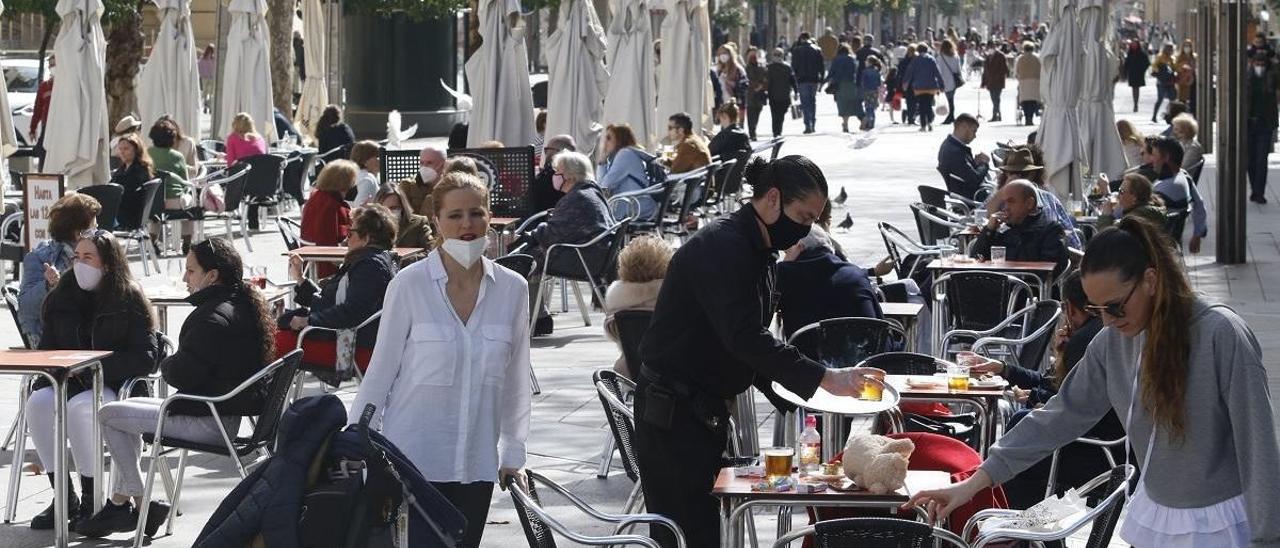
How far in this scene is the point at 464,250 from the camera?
5.59 m

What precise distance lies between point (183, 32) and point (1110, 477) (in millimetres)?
16504

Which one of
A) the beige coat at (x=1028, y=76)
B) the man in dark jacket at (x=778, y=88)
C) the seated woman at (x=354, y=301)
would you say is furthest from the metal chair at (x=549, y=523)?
the beige coat at (x=1028, y=76)

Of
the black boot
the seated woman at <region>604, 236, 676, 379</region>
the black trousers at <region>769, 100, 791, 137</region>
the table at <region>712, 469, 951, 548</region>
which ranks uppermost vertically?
the black trousers at <region>769, 100, 791, 137</region>

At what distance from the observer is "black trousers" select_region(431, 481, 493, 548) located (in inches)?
220

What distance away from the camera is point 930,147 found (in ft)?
103

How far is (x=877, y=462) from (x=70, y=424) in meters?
4.00

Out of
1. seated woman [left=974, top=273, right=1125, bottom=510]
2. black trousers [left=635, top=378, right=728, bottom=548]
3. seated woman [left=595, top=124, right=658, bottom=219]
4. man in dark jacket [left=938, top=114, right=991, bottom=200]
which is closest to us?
black trousers [left=635, top=378, right=728, bottom=548]

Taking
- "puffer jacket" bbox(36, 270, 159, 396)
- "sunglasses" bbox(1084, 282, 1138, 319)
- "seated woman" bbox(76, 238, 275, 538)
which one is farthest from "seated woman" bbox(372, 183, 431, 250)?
"sunglasses" bbox(1084, 282, 1138, 319)

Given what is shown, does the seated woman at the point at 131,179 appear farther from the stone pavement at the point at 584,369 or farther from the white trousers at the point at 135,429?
the white trousers at the point at 135,429

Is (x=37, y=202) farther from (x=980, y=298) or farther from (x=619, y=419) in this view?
(x=619, y=419)

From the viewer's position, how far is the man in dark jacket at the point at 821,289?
8.56m

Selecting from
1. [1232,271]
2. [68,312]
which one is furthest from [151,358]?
[1232,271]

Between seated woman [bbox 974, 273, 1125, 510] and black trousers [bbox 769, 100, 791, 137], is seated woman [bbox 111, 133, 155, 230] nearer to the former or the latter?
seated woman [bbox 974, 273, 1125, 510]

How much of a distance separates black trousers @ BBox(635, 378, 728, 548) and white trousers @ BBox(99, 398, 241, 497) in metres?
2.71
